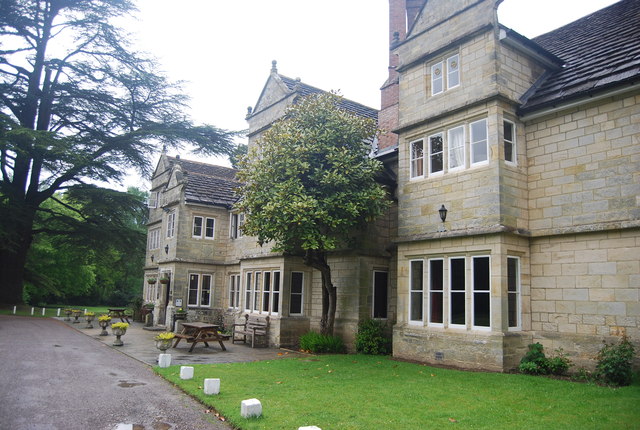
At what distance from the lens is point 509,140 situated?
1281cm

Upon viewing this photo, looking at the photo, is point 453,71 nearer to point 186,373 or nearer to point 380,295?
point 380,295

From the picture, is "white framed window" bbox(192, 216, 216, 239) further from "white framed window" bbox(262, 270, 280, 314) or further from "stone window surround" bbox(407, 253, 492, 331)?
"stone window surround" bbox(407, 253, 492, 331)

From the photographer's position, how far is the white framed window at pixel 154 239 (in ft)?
102

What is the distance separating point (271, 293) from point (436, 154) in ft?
30.8

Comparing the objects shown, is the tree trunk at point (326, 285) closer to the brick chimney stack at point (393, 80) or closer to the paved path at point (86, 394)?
the brick chimney stack at point (393, 80)

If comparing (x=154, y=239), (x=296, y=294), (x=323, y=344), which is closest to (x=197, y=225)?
(x=154, y=239)

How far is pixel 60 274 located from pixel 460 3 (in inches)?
1654

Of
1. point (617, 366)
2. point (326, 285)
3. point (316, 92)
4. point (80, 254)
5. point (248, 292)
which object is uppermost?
point (316, 92)

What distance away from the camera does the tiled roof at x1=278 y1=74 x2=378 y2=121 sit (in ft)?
68.4

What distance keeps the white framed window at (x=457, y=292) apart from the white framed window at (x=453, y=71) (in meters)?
5.28

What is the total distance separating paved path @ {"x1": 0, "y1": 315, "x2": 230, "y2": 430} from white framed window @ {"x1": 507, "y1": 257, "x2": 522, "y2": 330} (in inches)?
312

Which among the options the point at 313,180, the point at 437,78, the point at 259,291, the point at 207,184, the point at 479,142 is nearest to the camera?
the point at 479,142

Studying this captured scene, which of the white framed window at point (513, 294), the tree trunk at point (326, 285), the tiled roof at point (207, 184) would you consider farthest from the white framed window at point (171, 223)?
the white framed window at point (513, 294)

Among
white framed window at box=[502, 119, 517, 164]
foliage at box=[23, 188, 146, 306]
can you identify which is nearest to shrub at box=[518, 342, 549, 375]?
white framed window at box=[502, 119, 517, 164]
